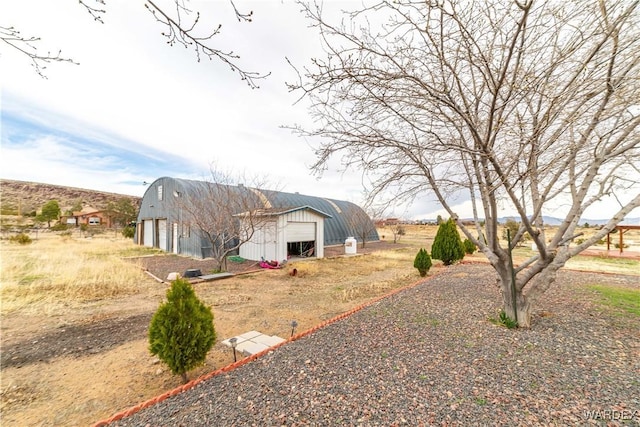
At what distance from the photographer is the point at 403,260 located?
1367 centimetres

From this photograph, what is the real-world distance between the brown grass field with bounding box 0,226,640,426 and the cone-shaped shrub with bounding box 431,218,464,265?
1.75 m

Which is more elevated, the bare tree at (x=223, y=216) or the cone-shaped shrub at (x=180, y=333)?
the bare tree at (x=223, y=216)

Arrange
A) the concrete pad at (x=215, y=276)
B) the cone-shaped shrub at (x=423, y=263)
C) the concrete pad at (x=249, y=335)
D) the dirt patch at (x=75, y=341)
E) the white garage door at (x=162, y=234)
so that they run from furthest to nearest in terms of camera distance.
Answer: the white garage door at (x=162, y=234) < the cone-shaped shrub at (x=423, y=263) < the concrete pad at (x=215, y=276) < the concrete pad at (x=249, y=335) < the dirt patch at (x=75, y=341)

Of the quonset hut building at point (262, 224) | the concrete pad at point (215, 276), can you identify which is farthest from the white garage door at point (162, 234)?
the concrete pad at point (215, 276)

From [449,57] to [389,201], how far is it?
6.76ft

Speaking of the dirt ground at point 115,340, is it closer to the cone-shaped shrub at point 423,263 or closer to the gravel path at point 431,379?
the cone-shaped shrub at point 423,263

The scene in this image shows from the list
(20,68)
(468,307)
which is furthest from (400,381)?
(20,68)

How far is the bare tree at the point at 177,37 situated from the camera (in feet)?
6.83

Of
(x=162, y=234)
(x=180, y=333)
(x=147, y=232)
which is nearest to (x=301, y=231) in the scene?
(x=162, y=234)

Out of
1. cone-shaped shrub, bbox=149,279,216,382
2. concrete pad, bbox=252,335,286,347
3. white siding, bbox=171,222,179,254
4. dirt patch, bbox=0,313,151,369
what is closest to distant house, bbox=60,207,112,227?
white siding, bbox=171,222,179,254

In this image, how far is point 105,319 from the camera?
17.7ft

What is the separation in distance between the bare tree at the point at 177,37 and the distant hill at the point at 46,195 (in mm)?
53721

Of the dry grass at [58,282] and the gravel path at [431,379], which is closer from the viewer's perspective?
the gravel path at [431,379]

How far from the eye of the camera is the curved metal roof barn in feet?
Result: 48.9
